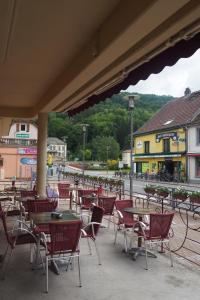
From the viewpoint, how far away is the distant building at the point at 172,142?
29703 mm

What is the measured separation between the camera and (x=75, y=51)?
4.59 meters

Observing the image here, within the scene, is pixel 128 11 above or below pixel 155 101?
below

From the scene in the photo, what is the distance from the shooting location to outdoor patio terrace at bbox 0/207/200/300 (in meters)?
3.73

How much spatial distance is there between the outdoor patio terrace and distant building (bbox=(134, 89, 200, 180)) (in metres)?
24.9

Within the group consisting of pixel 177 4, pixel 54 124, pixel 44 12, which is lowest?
pixel 177 4

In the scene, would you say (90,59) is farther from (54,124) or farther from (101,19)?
(54,124)

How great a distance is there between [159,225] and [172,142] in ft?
91.5

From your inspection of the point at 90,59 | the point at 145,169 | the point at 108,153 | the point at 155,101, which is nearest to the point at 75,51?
the point at 90,59

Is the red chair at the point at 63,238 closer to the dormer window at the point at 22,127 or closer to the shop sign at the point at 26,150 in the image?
the dormer window at the point at 22,127

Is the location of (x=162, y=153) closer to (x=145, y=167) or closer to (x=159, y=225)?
(x=145, y=167)

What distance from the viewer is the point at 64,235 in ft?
13.4

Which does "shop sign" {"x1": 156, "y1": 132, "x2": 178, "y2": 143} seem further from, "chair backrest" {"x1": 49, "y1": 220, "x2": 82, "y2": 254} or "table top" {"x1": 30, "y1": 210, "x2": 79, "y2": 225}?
"chair backrest" {"x1": 49, "y1": 220, "x2": 82, "y2": 254}

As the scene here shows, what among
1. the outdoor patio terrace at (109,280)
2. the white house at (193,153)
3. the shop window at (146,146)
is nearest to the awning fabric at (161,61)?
the outdoor patio terrace at (109,280)

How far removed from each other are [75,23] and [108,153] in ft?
217
